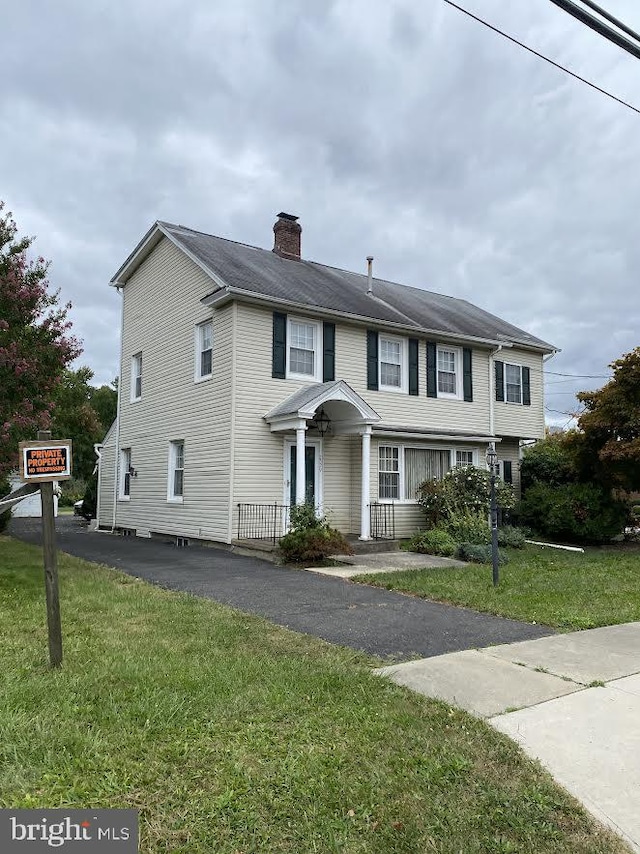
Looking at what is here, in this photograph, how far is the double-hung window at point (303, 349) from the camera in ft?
49.4

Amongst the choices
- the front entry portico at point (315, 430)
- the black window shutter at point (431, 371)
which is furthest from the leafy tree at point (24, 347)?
the black window shutter at point (431, 371)

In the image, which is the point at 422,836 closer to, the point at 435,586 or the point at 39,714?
the point at 39,714

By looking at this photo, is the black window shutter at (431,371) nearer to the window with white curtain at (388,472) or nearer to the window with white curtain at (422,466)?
the window with white curtain at (422,466)

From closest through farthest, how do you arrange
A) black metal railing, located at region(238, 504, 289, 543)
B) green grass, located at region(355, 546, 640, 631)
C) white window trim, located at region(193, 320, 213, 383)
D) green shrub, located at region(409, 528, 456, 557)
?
green grass, located at region(355, 546, 640, 631) < green shrub, located at region(409, 528, 456, 557) < black metal railing, located at region(238, 504, 289, 543) < white window trim, located at region(193, 320, 213, 383)

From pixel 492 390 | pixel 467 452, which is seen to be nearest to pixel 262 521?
pixel 467 452

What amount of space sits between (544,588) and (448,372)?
9603 millimetres

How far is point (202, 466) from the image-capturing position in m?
15.1

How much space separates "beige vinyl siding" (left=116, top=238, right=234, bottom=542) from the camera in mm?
14445

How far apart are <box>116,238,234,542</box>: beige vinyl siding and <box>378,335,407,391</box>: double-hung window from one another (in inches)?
177

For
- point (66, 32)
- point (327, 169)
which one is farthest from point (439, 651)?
point (327, 169)

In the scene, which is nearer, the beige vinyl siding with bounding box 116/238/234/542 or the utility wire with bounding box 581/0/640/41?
the utility wire with bounding box 581/0/640/41

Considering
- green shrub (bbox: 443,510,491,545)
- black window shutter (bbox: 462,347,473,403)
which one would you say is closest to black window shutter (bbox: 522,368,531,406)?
black window shutter (bbox: 462,347,473,403)

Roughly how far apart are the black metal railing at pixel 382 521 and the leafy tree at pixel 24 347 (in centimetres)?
790

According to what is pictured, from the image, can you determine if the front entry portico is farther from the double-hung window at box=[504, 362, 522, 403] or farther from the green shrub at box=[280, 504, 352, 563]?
the double-hung window at box=[504, 362, 522, 403]
